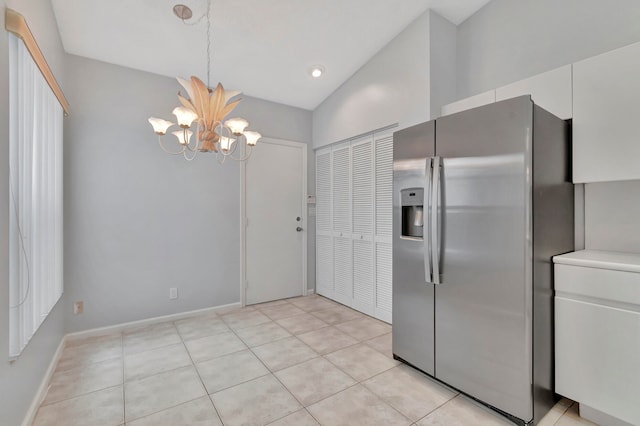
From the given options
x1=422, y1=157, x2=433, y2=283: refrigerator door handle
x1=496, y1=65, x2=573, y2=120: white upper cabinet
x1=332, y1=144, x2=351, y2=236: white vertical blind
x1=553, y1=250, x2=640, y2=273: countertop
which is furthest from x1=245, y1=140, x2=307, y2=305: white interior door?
x1=553, y1=250, x2=640, y2=273: countertop

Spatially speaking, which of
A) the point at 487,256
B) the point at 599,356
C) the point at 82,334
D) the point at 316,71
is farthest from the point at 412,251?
the point at 82,334

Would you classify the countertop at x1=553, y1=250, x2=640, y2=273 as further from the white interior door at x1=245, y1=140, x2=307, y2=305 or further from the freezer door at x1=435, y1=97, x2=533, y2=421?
the white interior door at x1=245, y1=140, x2=307, y2=305

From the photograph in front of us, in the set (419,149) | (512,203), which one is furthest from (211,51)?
(512,203)

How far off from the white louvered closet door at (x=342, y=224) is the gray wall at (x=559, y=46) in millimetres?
1530

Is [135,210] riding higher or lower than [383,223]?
higher

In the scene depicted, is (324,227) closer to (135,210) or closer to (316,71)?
(316,71)

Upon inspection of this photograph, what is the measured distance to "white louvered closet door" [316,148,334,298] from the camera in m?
4.08

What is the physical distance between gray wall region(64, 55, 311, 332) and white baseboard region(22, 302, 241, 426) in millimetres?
58

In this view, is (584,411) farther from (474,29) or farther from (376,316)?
(474,29)

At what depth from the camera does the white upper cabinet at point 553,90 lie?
1.93 meters

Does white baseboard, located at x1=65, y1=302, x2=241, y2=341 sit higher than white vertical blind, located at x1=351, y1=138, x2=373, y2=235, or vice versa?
white vertical blind, located at x1=351, y1=138, x2=373, y2=235

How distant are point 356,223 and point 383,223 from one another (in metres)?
0.44

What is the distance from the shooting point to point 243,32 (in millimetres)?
2750

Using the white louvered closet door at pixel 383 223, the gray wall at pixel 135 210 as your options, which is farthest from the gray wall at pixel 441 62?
the gray wall at pixel 135 210
